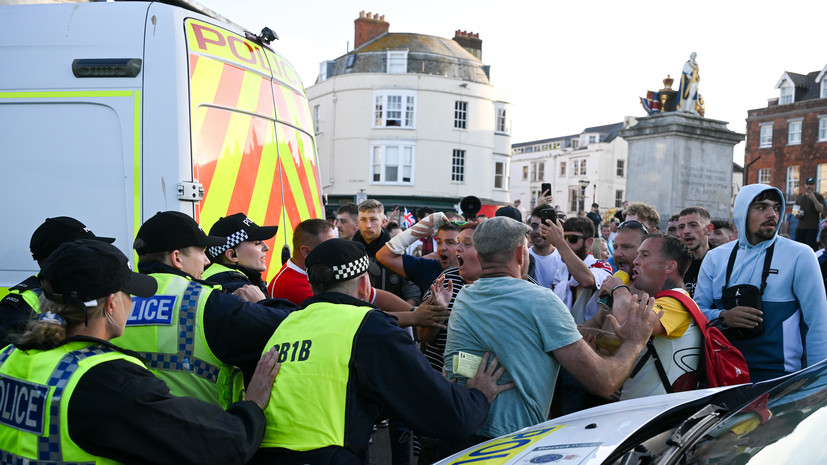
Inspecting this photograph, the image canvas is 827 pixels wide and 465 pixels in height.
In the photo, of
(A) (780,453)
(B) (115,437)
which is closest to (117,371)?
(B) (115,437)

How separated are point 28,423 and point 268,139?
10.3 feet

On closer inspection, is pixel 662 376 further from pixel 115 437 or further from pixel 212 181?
pixel 212 181

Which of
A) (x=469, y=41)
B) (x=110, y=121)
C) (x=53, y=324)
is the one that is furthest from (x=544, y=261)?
(x=469, y=41)

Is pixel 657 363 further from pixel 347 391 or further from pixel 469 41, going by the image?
pixel 469 41

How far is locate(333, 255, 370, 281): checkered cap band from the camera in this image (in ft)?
9.17

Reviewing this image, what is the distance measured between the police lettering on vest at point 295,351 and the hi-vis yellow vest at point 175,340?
0.39 meters

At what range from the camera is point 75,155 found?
4.24 meters

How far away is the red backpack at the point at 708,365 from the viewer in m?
3.24

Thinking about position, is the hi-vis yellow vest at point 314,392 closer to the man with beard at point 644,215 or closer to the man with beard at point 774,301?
the man with beard at point 774,301

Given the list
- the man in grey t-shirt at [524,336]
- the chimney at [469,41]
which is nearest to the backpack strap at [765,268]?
the man in grey t-shirt at [524,336]

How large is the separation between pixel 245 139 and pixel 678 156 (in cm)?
1505

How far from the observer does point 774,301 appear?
3906 millimetres

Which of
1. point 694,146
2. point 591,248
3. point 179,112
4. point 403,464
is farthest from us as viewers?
point 694,146

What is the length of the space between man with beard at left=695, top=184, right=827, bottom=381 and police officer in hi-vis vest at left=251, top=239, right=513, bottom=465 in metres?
2.14
